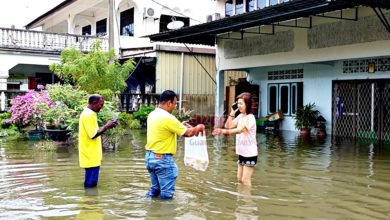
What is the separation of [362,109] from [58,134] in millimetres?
10303

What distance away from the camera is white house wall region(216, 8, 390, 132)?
14.0 metres

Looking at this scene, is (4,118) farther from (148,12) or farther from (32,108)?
(148,12)

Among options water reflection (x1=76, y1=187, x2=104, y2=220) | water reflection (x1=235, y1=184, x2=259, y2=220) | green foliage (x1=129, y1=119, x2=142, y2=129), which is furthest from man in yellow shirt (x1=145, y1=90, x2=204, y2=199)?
green foliage (x1=129, y1=119, x2=142, y2=129)

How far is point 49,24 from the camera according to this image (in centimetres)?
3378

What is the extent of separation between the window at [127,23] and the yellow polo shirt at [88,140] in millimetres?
18415

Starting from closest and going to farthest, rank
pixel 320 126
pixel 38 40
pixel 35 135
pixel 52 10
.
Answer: pixel 35 135
pixel 320 126
pixel 38 40
pixel 52 10

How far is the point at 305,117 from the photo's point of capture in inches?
698

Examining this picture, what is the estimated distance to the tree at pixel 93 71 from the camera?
15.2m

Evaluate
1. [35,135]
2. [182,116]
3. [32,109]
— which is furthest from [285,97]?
[32,109]

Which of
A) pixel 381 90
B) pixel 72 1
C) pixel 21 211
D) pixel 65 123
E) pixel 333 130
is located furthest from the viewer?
pixel 72 1

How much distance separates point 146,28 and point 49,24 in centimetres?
1280

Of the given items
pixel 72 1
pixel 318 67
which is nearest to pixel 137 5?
pixel 72 1

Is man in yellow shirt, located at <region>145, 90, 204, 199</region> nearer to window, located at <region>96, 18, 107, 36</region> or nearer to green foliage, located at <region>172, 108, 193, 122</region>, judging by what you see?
green foliage, located at <region>172, 108, 193, 122</region>

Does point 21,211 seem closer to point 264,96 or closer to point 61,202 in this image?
point 61,202
